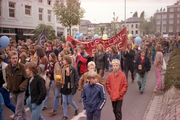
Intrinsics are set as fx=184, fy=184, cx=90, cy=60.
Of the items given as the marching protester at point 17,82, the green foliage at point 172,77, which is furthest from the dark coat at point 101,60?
the marching protester at point 17,82

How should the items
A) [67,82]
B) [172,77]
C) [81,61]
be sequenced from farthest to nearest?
[172,77] < [81,61] < [67,82]

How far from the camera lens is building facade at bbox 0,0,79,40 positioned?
20909 mm

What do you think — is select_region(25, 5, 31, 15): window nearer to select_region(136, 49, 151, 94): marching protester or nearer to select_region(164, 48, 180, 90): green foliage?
select_region(164, 48, 180, 90): green foliage

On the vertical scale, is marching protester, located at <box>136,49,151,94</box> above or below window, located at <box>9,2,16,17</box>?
below

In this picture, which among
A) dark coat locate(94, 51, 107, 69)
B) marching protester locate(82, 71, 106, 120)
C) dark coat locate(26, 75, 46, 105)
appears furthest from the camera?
dark coat locate(94, 51, 107, 69)

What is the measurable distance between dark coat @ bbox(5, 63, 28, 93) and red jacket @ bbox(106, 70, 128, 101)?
2090 mm

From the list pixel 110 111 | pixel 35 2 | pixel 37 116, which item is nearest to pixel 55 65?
pixel 37 116

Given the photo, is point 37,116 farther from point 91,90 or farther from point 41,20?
point 41,20

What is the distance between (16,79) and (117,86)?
8.13 feet

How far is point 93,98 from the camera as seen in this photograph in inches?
147

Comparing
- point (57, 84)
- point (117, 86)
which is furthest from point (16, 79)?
point (117, 86)

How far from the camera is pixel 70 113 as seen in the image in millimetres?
5531

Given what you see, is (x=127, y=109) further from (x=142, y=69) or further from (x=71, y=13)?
(x=71, y=13)

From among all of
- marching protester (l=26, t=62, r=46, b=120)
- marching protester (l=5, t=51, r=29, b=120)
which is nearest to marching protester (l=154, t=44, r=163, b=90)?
marching protester (l=26, t=62, r=46, b=120)
